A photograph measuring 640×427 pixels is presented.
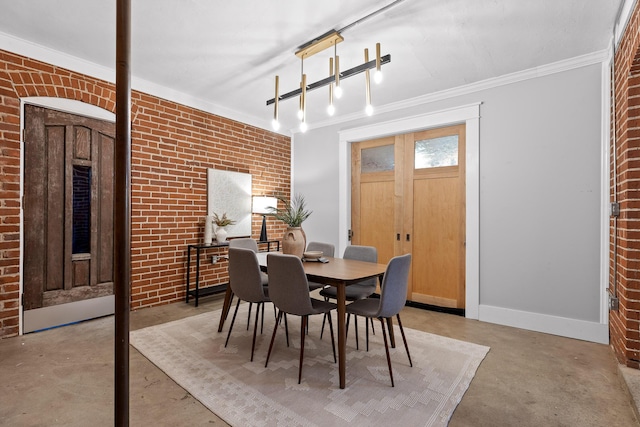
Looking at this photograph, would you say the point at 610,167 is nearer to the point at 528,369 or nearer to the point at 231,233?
the point at 528,369

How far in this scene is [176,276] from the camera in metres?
3.98

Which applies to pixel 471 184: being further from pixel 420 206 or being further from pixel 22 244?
pixel 22 244

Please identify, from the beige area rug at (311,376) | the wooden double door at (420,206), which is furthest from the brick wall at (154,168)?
the wooden double door at (420,206)

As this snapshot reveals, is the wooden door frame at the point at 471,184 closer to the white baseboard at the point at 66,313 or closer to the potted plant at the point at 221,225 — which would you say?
the potted plant at the point at 221,225

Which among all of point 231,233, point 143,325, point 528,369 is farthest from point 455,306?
point 143,325

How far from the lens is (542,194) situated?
3.21 meters

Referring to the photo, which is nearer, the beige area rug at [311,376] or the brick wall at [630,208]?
the beige area rug at [311,376]

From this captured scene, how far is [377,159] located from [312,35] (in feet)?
7.24

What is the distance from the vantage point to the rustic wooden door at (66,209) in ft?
9.60

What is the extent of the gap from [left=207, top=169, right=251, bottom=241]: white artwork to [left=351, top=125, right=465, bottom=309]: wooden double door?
68.0 inches

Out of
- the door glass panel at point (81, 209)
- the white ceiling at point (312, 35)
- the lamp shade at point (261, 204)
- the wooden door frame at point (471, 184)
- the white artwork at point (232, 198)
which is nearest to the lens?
the white ceiling at point (312, 35)

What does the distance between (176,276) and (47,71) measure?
8.29 feet

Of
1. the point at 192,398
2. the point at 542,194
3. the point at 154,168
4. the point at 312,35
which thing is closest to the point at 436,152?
the point at 542,194

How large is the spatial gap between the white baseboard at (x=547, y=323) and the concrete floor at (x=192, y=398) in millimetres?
122
